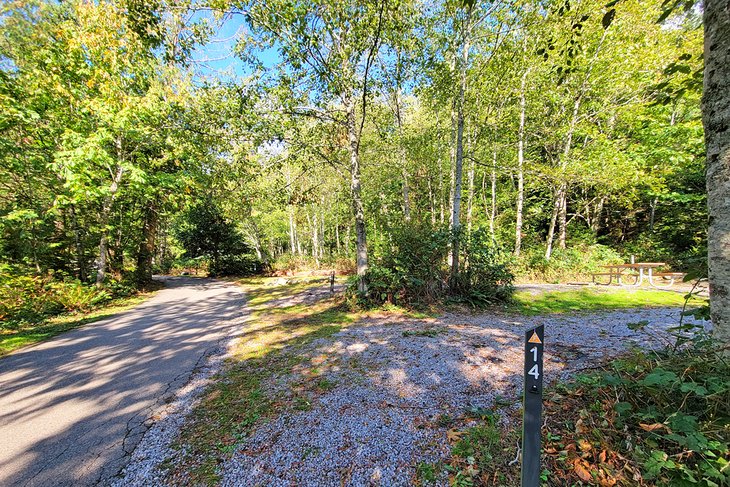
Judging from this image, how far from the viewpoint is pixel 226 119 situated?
6699mm

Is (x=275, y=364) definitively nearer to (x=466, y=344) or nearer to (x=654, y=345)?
(x=466, y=344)

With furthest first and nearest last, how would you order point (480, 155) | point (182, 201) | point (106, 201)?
point (480, 155) → point (182, 201) → point (106, 201)

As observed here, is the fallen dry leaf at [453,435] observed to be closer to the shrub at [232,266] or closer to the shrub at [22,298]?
the shrub at [22,298]

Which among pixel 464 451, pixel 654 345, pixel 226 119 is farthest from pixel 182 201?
pixel 654 345

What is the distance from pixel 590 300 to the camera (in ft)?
23.7

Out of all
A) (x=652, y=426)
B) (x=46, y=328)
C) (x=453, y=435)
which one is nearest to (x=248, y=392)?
(x=453, y=435)

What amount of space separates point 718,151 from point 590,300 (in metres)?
6.74

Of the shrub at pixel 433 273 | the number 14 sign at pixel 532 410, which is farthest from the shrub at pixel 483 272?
the number 14 sign at pixel 532 410

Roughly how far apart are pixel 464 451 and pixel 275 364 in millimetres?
3138

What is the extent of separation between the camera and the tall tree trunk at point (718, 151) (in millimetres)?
1891

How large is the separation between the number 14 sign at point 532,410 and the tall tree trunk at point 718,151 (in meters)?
1.55

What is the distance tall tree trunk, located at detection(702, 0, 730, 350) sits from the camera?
74.4 inches

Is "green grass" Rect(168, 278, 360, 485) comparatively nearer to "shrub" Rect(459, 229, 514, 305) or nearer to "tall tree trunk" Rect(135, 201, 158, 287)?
"shrub" Rect(459, 229, 514, 305)

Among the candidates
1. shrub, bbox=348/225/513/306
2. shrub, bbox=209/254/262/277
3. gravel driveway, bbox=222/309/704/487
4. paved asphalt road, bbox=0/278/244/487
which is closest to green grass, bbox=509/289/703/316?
shrub, bbox=348/225/513/306
